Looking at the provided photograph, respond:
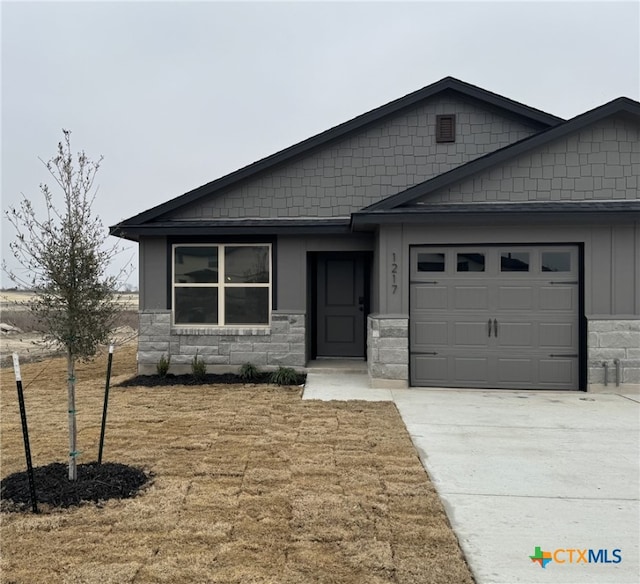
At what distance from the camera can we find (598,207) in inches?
296

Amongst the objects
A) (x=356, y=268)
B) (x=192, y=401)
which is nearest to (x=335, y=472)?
(x=192, y=401)

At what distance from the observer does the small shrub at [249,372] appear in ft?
29.6

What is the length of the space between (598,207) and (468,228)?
79.1 inches

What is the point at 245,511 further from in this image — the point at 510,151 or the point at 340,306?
the point at 340,306

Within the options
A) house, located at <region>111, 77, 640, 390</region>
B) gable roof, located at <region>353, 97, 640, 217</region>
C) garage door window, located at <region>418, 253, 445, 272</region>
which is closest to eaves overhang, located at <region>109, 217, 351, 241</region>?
house, located at <region>111, 77, 640, 390</region>

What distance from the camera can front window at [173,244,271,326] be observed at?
9555mm

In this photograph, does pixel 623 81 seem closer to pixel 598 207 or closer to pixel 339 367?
pixel 598 207

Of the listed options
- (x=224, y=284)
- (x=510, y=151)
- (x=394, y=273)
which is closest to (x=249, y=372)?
(x=224, y=284)

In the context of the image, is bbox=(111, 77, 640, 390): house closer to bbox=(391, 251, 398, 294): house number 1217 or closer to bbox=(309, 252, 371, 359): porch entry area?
bbox=(391, 251, 398, 294): house number 1217

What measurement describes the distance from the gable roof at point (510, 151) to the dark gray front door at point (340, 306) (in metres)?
2.89

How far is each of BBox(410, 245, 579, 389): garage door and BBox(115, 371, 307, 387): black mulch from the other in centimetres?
258

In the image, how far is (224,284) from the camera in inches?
376

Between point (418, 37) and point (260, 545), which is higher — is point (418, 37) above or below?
above

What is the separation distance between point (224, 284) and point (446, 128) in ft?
18.9
